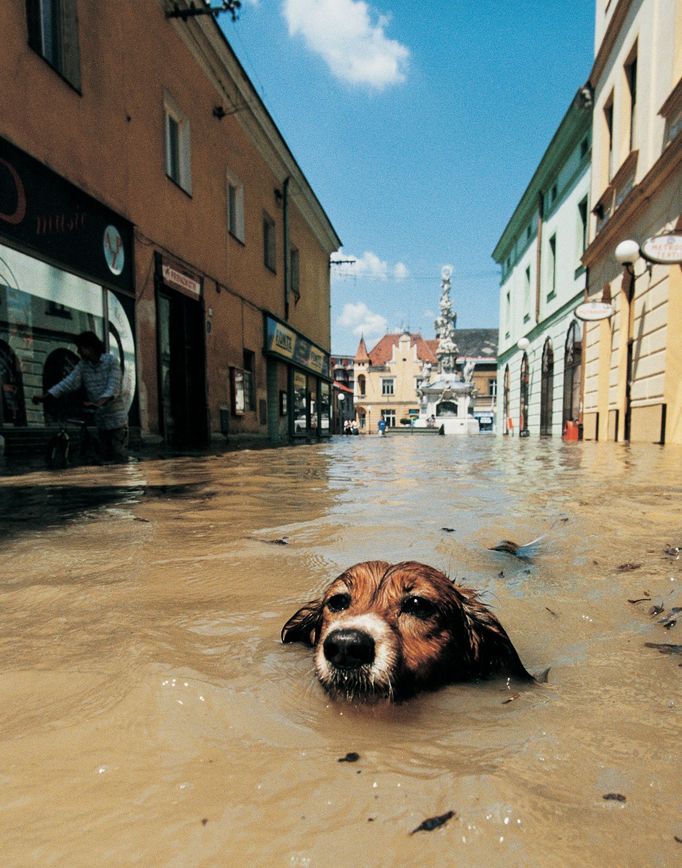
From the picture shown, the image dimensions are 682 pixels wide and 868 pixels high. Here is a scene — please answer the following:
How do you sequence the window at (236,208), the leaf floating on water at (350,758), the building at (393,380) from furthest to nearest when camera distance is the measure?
the building at (393,380) → the window at (236,208) → the leaf floating on water at (350,758)

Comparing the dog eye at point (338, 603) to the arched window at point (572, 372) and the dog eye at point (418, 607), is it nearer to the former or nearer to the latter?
the dog eye at point (418, 607)

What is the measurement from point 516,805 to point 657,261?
1131 centimetres

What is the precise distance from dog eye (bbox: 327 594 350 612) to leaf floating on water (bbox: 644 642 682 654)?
2.85 ft

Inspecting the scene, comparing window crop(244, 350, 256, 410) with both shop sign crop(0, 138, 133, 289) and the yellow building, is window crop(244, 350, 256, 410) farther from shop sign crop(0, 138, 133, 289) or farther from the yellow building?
the yellow building

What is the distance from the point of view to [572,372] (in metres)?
19.1

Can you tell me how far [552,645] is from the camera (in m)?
1.57

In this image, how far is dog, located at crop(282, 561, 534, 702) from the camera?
1.22 metres

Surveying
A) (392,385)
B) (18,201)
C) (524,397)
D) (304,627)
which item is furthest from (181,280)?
(392,385)

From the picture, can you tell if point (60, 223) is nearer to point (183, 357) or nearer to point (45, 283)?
point (45, 283)

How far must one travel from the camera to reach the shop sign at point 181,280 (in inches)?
416

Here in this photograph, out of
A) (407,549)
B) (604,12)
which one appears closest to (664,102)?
(604,12)

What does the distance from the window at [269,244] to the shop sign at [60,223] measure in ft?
26.6

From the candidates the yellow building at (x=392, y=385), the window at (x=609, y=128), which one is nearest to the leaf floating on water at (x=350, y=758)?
the window at (x=609, y=128)

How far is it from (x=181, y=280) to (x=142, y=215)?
5.40ft
